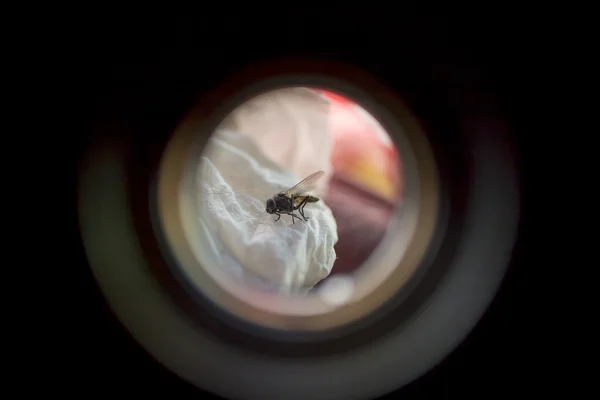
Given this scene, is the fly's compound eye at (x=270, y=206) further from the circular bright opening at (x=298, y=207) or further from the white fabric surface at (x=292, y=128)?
the white fabric surface at (x=292, y=128)

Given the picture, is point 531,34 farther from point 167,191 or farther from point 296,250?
point 296,250

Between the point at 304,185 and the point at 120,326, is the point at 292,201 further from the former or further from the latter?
the point at 120,326

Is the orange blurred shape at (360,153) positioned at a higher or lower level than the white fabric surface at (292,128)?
higher

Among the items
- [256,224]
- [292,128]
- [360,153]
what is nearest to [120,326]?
[256,224]

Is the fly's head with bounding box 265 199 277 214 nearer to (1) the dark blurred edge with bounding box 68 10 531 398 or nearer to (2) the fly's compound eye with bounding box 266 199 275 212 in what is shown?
(2) the fly's compound eye with bounding box 266 199 275 212

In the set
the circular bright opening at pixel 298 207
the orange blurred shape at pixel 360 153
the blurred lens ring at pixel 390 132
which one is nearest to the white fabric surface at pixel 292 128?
the circular bright opening at pixel 298 207

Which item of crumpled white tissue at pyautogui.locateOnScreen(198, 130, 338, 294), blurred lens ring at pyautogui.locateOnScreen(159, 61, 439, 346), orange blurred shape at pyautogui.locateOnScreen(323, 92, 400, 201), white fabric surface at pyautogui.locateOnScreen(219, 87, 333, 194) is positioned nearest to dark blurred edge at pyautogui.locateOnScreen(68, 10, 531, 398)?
blurred lens ring at pyautogui.locateOnScreen(159, 61, 439, 346)

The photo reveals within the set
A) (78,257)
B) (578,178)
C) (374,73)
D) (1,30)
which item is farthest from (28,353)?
(578,178)

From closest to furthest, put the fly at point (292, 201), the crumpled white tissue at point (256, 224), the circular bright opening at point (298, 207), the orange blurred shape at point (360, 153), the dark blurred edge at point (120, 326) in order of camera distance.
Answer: the dark blurred edge at point (120, 326)
the circular bright opening at point (298, 207)
the crumpled white tissue at point (256, 224)
the fly at point (292, 201)
the orange blurred shape at point (360, 153)
